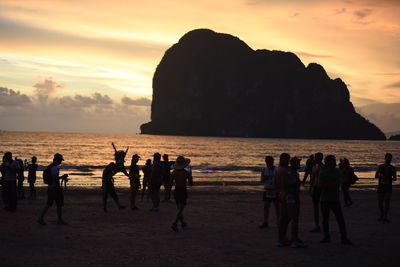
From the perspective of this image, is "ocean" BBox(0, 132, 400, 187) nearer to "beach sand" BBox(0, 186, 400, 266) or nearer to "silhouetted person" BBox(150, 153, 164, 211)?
"silhouetted person" BBox(150, 153, 164, 211)

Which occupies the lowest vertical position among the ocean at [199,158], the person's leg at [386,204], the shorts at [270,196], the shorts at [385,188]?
the ocean at [199,158]

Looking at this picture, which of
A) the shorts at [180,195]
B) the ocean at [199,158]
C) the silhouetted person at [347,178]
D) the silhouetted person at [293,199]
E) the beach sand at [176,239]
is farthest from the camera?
the ocean at [199,158]

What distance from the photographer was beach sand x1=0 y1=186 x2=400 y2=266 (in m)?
9.87

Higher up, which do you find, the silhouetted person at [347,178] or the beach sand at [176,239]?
the silhouetted person at [347,178]

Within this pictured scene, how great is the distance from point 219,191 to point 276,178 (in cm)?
1477

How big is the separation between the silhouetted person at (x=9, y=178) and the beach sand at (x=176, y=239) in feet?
1.53

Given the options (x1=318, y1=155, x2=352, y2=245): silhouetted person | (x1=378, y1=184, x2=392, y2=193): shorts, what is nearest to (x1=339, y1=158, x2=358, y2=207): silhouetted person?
(x1=378, y1=184, x2=392, y2=193): shorts

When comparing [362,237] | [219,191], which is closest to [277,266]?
[362,237]

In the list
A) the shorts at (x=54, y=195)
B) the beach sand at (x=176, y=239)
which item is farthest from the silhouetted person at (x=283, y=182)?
the shorts at (x=54, y=195)

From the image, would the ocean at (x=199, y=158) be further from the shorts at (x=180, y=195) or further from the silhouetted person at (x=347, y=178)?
the shorts at (x=180, y=195)

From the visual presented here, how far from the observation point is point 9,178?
15930 mm

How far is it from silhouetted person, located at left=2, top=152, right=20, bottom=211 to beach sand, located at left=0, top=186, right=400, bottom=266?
1.53ft

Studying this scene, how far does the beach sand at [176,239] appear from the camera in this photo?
9.87 m

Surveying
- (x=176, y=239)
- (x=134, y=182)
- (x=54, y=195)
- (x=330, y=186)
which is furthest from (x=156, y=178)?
(x=330, y=186)
